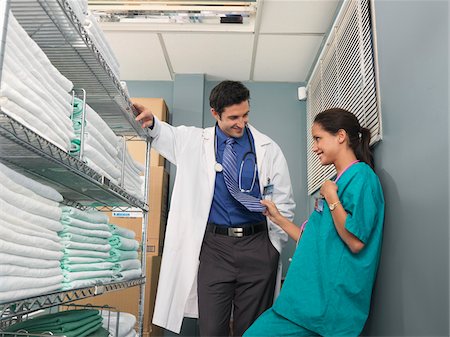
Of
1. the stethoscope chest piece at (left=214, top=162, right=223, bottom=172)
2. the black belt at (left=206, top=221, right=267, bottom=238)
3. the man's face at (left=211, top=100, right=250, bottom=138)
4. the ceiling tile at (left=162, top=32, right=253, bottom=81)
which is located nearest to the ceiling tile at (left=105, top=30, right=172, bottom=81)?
the ceiling tile at (left=162, top=32, right=253, bottom=81)

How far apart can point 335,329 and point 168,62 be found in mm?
2657

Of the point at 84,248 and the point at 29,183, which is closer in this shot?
the point at 29,183

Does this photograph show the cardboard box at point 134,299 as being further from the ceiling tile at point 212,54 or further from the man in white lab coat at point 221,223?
the ceiling tile at point 212,54

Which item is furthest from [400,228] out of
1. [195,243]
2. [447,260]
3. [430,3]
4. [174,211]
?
[174,211]

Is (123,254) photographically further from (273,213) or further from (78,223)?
(273,213)

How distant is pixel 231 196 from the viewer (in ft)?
6.77

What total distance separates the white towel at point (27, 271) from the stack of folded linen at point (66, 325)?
0.32m

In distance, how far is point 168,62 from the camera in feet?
11.5

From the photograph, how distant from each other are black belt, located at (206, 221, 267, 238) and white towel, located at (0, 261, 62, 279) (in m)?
0.94

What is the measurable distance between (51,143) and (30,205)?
0.16 meters

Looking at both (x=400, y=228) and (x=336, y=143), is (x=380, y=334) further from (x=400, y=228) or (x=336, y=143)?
(x=336, y=143)

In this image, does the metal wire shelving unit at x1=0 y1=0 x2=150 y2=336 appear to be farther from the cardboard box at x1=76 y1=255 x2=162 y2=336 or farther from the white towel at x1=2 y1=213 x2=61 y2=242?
the cardboard box at x1=76 y1=255 x2=162 y2=336

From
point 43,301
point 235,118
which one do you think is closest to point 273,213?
point 235,118

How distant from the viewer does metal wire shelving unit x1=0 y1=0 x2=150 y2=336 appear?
96 cm
